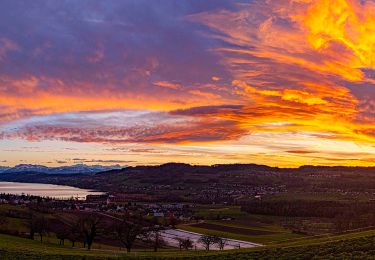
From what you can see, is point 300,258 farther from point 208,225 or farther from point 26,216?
point 208,225

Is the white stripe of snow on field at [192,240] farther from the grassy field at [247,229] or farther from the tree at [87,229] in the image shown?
the tree at [87,229]

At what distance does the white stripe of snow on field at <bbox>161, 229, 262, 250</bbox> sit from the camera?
119 m

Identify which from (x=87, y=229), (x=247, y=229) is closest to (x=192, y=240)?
(x=87, y=229)

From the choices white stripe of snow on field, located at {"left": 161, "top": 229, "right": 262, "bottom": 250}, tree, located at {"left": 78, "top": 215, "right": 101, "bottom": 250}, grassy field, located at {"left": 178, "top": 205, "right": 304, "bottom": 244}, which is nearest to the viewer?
tree, located at {"left": 78, "top": 215, "right": 101, "bottom": 250}

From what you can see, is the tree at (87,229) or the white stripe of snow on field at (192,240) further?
the white stripe of snow on field at (192,240)

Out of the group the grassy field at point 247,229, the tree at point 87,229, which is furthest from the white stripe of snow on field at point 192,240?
the tree at point 87,229

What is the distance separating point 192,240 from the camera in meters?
131

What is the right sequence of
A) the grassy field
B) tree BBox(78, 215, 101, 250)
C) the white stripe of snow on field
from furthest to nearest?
the grassy field < the white stripe of snow on field < tree BBox(78, 215, 101, 250)

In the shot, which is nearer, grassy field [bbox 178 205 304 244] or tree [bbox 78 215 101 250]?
tree [bbox 78 215 101 250]

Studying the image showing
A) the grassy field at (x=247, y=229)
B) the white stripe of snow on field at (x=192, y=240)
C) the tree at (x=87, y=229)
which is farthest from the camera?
the grassy field at (x=247, y=229)

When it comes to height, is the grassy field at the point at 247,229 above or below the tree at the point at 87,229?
below

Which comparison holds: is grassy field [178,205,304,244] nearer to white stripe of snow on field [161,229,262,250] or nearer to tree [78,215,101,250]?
white stripe of snow on field [161,229,262,250]

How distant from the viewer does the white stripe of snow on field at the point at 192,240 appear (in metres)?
119

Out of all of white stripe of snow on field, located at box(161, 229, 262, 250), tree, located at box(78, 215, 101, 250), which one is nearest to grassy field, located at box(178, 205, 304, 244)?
white stripe of snow on field, located at box(161, 229, 262, 250)
